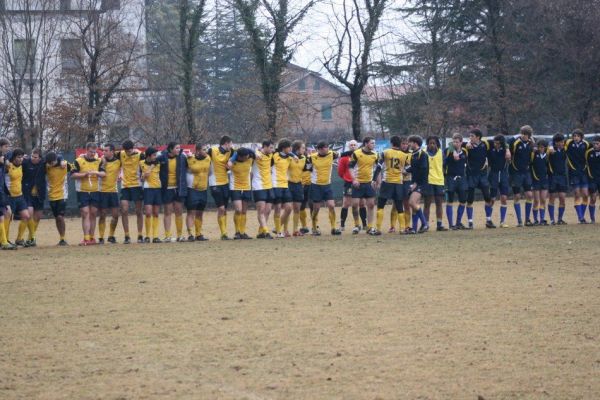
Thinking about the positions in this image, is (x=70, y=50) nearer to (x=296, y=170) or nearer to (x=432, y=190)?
(x=296, y=170)

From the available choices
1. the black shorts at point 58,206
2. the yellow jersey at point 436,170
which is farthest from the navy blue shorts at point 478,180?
the black shorts at point 58,206

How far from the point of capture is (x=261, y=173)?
68.8 feet

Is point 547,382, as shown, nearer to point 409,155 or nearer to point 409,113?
point 409,155

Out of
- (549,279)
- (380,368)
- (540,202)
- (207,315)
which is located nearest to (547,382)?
(380,368)

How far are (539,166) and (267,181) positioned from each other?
642 centimetres

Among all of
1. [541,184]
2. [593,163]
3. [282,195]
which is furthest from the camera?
[593,163]

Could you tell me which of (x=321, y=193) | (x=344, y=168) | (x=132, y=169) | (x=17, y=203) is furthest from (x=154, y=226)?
(x=344, y=168)

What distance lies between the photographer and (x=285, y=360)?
27.3 feet

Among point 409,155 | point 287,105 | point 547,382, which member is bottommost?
point 547,382

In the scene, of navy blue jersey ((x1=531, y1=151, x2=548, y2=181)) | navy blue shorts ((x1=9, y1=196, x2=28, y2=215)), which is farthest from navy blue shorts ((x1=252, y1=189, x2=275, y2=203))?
navy blue jersey ((x1=531, y1=151, x2=548, y2=181))

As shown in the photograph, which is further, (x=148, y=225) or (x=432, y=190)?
(x=432, y=190)

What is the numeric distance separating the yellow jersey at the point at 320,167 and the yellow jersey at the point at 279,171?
629 mm

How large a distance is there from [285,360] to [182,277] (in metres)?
6.05

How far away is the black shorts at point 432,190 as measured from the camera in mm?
21266
